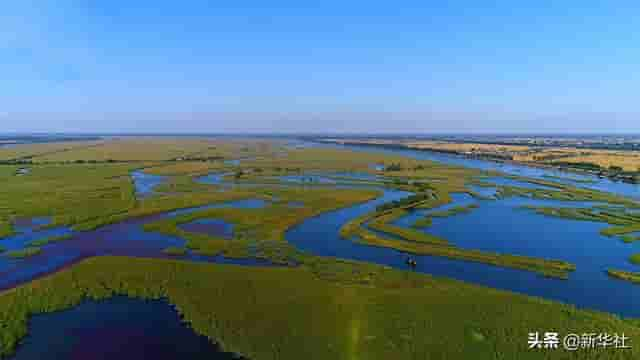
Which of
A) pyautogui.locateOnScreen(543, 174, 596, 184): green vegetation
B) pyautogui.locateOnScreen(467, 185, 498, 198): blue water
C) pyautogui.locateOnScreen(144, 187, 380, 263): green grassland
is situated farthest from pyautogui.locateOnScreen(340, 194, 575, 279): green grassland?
pyautogui.locateOnScreen(543, 174, 596, 184): green vegetation

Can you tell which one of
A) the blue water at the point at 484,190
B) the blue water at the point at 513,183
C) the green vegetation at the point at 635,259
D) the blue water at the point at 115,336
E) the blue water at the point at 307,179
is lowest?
the blue water at the point at 115,336

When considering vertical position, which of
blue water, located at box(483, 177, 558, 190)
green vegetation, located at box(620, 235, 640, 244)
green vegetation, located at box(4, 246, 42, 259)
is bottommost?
green vegetation, located at box(620, 235, 640, 244)

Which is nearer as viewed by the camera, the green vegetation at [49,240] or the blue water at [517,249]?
the blue water at [517,249]

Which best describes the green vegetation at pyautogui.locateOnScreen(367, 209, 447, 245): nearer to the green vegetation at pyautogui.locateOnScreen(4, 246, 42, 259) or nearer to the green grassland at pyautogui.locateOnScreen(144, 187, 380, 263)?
the green grassland at pyautogui.locateOnScreen(144, 187, 380, 263)

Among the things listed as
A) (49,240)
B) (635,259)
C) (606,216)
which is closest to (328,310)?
(635,259)

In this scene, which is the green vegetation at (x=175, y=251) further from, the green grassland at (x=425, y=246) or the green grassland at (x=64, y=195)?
the green grassland at (x=64, y=195)

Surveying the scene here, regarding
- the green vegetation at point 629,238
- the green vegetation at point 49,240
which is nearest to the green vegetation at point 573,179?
the green vegetation at point 629,238
